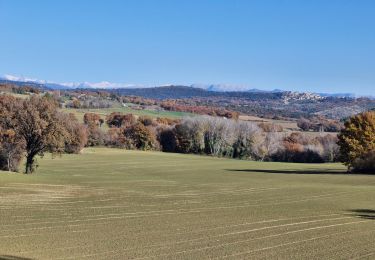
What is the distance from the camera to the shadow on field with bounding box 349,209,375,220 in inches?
1466

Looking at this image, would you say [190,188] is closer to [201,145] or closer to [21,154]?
[21,154]

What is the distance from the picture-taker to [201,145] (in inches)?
6407

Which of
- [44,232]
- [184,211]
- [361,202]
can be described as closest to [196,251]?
[44,232]

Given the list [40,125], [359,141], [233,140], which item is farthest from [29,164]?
[233,140]

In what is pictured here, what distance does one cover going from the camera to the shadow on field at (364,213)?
37234mm

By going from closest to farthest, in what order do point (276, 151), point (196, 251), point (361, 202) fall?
point (196, 251), point (361, 202), point (276, 151)

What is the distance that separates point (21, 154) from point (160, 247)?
48.3 meters

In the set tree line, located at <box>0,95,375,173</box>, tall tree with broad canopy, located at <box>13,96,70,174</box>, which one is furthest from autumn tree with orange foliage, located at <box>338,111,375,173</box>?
tall tree with broad canopy, located at <box>13,96,70,174</box>

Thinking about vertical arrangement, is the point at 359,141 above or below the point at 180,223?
above

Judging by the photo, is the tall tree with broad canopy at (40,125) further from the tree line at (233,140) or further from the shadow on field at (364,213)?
the shadow on field at (364,213)

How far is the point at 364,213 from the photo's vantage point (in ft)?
128

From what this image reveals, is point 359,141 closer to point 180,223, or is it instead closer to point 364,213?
point 364,213

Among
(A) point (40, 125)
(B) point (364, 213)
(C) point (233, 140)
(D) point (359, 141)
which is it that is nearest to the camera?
(B) point (364, 213)

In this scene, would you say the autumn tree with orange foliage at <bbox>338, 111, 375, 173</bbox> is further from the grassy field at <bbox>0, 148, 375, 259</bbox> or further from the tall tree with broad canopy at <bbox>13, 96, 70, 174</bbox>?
the tall tree with broad canopy at <bbox>13, 96, 70, 174</bbox>
